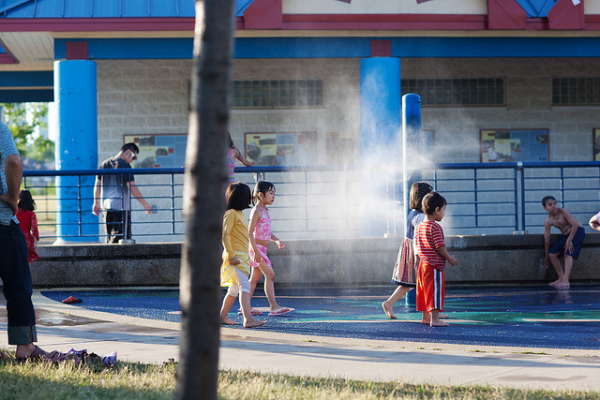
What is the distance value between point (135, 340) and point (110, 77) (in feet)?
31.7

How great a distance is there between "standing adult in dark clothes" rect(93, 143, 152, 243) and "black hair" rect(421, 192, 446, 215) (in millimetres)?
4630

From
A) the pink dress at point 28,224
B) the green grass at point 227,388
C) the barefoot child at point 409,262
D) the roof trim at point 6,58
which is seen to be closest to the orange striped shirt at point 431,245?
the barefoot child at point 409,262

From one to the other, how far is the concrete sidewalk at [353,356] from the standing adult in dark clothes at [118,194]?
3479 mm

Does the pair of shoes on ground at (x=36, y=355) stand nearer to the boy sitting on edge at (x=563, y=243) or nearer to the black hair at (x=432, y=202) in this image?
the black hair at (x=432, y=202)

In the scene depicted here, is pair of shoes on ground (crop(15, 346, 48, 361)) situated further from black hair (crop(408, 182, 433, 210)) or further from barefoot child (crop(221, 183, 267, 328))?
black hair (crop(408, 182, 433, 210))

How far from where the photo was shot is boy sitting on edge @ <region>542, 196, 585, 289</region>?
1070cm

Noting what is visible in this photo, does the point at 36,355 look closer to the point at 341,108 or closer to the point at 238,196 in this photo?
the point at 238,196

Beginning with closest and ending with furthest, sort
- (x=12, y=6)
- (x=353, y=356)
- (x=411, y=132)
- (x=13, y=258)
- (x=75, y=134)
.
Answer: (x=13, y=258) < (x=353, y=356) < (x=411, y=132) < (x=12, y=6) < (x=75, y=134)

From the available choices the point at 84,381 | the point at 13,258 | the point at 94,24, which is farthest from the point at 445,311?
the point at 94,24

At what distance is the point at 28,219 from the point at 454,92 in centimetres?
942

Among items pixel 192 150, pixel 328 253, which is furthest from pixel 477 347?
pixel 328 253

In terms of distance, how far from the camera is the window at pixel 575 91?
15828 millimetres

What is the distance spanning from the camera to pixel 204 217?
287 centimetres

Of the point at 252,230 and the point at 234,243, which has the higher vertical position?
the point at 252,230
